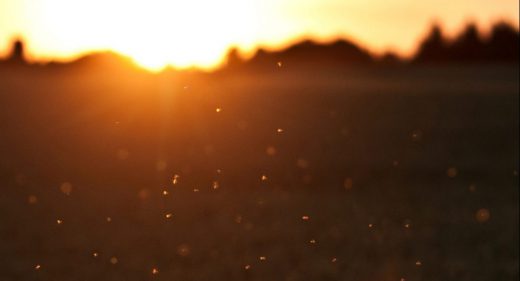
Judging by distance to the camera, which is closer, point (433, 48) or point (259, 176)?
point (259, 176)

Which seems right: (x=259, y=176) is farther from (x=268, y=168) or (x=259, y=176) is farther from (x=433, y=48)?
(x=433, y=48)

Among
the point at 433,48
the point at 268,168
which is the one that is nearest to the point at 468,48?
the point at 433,48

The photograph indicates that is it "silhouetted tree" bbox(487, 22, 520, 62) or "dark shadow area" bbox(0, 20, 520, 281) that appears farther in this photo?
"silhouetted tree" bbox(487, 22, 520, 62)

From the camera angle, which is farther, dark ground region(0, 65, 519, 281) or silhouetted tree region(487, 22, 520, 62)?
silhouetted tree region(487, 22, 520, 62)

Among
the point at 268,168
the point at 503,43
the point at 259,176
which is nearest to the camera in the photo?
the point at 259,176

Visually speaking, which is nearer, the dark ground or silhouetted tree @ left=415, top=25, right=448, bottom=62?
the dark ground

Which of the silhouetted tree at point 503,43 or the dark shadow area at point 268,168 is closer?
the dark shadow area at point 268,168

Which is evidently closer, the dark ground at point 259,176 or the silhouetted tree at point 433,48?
the dark ground at point 259,176

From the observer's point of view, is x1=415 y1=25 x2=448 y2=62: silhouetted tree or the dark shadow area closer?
the dark shadow area

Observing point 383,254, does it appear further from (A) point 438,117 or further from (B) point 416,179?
(A) point 438,117
